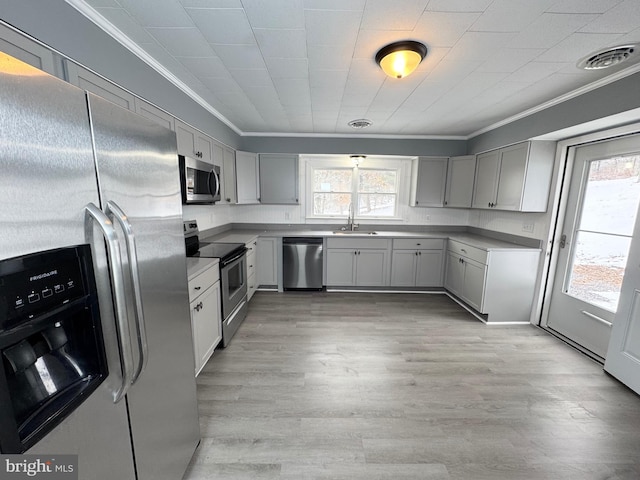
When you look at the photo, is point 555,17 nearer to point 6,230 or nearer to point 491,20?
point 491,20

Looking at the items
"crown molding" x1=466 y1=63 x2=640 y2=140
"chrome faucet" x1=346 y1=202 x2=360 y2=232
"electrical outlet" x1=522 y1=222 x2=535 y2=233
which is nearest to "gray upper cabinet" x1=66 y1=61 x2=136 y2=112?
"chrome faucet" x1=346 y1=202 x2=360 y2=232

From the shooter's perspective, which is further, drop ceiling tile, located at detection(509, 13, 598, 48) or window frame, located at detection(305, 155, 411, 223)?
window frame, located at detection(305, 155, 411, 223)

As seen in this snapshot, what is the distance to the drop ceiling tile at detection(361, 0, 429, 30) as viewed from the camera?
138 centimetres

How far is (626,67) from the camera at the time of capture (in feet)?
6.40

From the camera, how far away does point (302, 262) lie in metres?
4.16

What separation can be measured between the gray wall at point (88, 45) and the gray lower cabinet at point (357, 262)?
268 cm

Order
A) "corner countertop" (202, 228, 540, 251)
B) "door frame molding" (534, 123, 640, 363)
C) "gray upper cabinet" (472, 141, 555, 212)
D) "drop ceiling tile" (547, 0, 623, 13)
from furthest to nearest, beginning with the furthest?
"corner countertop" (202, 228, 540, 251), "gray upper cabinet" (472, 141, 555, 212), "door frame molding" (534, 123, 640, 363), "drop ceiling tile" (547, 0, 623, 13)

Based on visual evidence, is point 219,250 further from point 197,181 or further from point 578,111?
point 578,111

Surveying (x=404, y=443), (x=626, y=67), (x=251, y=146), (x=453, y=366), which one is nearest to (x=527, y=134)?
(x=626, y=67)

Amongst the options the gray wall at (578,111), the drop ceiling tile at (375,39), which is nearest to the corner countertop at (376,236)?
the gray wall at (578,111)

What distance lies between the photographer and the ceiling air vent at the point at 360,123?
3.49 metres

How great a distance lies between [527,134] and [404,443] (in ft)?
11.1

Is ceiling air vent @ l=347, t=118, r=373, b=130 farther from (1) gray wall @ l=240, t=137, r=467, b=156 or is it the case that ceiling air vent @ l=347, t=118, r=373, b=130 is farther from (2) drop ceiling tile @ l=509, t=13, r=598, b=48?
(2) drop ceiling tile @ l=509, t=13, r=598, b=48
